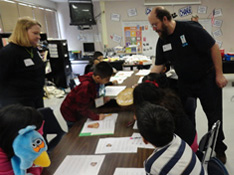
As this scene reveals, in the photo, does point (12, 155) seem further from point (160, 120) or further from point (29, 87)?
point (29, 87)

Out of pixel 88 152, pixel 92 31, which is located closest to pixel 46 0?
pixel 92 31

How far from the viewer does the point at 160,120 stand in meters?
0.77

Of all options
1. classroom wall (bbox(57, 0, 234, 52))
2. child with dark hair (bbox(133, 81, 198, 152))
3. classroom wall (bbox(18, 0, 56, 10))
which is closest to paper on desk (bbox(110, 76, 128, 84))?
child with dark hair (bbox(133, 81, 198, 152))

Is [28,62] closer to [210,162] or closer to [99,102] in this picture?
[99,102]

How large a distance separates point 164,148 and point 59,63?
182 inches

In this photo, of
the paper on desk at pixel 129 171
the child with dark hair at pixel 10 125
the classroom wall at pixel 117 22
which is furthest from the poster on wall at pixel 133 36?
the child with dark hair at pixel 10 125

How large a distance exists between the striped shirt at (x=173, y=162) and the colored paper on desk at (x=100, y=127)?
531 mm

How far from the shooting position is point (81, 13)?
5.52 m

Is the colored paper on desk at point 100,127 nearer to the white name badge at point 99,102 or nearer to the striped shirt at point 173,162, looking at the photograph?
the white name badge at point 99,102

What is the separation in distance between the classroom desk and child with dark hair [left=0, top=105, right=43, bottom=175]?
242mm

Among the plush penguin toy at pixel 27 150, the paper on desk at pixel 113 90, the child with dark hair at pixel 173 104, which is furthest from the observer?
the paper on desk at pixel 113 90

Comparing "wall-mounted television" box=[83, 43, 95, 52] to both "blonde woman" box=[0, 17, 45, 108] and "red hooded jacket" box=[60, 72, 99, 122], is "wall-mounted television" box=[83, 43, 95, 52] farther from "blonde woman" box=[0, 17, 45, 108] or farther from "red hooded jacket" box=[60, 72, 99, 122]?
"red hooded jacket" box=[60, 72, 99, 122]

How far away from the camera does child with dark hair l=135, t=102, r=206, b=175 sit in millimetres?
743

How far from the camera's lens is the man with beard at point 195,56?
1.55 metres
